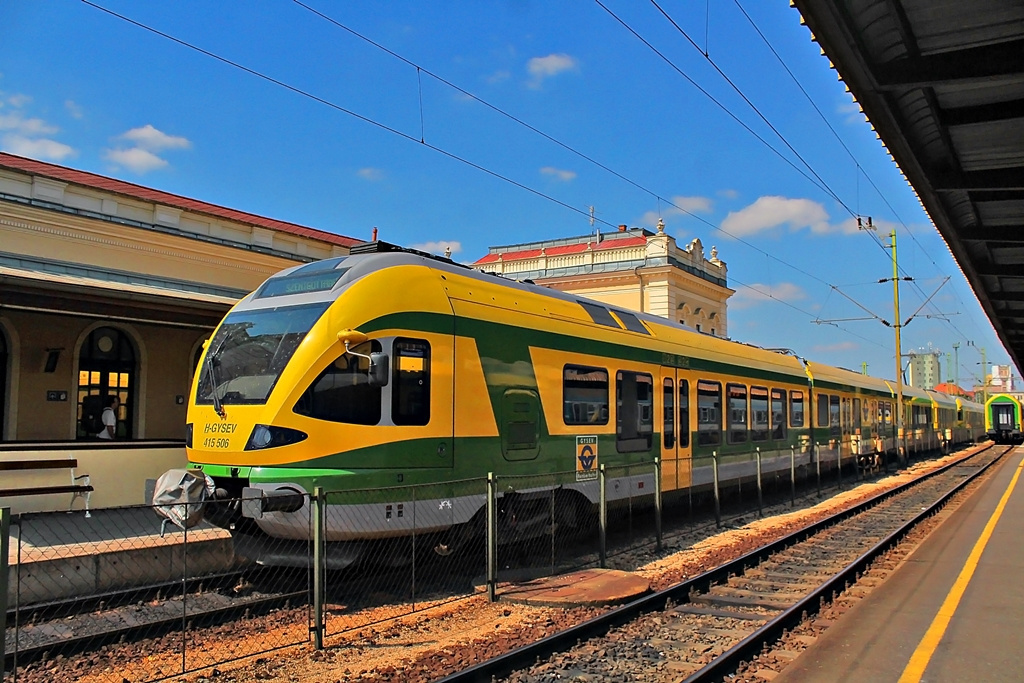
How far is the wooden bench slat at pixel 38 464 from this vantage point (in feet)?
33.6

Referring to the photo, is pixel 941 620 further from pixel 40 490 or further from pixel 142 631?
pixel 40 490

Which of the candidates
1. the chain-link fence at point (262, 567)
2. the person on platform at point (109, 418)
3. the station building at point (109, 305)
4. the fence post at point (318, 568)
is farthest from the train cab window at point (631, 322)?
the person on platform at point (109, 418)

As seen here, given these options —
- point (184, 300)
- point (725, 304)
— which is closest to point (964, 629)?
point (184, 300)

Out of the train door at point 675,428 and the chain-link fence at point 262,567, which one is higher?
the train door at point 675,428

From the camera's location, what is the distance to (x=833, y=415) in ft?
78.5

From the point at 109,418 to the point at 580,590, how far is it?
11.1m

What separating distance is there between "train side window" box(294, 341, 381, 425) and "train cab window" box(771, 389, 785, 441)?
1302cm

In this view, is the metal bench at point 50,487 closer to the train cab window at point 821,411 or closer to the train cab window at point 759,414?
the train cab window at point 759,414

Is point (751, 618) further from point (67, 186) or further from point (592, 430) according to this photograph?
point (67, 186)

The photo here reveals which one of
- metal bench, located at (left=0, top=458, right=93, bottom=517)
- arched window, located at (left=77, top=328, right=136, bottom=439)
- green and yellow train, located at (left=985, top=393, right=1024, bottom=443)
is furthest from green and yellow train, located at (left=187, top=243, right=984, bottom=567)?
green and yellow train, located at (left=985, top=393, right=1024, bottom=443)

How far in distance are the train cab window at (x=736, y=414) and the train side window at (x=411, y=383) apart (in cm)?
926

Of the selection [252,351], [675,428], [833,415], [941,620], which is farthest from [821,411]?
[252,351]

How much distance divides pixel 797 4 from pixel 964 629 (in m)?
6.02

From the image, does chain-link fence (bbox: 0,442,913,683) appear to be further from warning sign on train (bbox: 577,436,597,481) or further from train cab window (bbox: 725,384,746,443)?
train cab window (bbox: 725,384,746,443)
